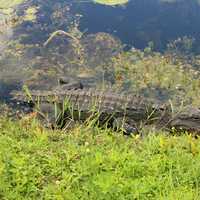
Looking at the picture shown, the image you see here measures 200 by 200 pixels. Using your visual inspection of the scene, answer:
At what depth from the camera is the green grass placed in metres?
3.59

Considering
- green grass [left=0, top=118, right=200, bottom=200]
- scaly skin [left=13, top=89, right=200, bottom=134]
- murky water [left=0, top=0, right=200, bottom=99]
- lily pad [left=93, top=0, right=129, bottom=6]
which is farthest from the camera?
lily pad [left=93, top=0, right=129, bottom=6]

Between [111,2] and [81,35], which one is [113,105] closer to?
[81,35]

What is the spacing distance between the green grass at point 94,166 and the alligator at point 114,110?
909 mm

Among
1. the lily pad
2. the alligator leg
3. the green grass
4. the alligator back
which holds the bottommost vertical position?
the alligator leg

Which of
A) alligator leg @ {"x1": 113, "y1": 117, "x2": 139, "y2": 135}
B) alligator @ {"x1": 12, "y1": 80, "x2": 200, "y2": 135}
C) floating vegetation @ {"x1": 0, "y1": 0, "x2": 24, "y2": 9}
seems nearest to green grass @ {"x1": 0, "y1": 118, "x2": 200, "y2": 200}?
alligator leg @ {"x1": 113, "y1": 117, "x2": 139, "y2": 135}

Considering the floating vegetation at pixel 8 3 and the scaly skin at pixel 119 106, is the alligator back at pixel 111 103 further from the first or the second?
the floating vegetation at pixel 8 3

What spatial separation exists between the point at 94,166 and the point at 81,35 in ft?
15.4

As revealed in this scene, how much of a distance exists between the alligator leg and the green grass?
2.08 feet

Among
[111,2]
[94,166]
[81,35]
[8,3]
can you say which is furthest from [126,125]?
[8,3]

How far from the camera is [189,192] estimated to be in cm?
356

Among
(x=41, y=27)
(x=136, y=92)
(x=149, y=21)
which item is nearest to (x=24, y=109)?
(x=136, y=92)

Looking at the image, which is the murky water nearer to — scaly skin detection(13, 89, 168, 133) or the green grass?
scaly skin detection(13, 89, 168, 133)

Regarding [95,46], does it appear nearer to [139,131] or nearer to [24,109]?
[24,109]

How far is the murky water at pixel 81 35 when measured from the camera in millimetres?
7254
